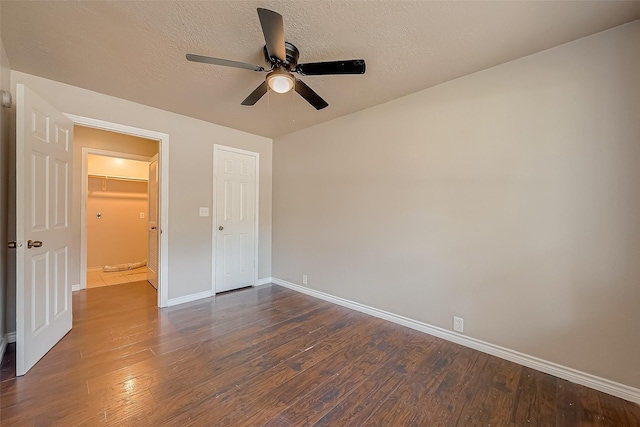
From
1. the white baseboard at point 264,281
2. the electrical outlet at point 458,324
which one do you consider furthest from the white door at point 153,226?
the electrical outlet at point 458,324

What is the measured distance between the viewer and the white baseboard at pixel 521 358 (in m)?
1.74

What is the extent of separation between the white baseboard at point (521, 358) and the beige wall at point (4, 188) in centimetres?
337

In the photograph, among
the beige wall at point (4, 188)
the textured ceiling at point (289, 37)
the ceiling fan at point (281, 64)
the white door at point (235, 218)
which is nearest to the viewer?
the ceiling fan at point (281, 64)

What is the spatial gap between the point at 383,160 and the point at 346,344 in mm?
2019

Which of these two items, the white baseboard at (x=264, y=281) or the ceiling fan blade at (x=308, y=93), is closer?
the ceiling fan blade at (x=308, y=93)

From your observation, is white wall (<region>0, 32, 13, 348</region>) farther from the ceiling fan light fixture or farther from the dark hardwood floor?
the ceiling fan light fixture

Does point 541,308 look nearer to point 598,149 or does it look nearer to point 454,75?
point 598,149

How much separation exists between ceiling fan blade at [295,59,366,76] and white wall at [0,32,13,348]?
248 cm

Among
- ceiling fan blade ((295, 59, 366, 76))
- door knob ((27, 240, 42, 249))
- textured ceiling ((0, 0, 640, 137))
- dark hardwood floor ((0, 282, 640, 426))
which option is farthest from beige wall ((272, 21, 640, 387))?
door knob ((27, 240, 42, 249))

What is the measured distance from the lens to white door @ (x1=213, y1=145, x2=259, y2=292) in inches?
150

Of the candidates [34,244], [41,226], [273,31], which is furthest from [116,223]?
[273,31]

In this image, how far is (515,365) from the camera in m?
2.08

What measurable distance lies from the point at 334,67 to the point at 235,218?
291 centimetres

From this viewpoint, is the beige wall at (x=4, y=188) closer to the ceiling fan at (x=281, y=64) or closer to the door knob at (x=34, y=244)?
the door knob at (x=34, y=244)
